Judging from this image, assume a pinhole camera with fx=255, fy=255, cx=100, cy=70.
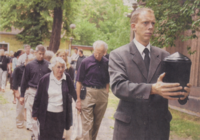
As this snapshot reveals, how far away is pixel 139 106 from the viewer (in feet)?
6.39

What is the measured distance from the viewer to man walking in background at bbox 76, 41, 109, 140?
4.71 m

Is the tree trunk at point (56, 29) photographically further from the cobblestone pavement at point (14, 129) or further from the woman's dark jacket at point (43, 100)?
the woman's dark jacket at point (43, 100)

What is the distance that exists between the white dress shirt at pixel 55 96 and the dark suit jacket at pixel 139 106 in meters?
2.44

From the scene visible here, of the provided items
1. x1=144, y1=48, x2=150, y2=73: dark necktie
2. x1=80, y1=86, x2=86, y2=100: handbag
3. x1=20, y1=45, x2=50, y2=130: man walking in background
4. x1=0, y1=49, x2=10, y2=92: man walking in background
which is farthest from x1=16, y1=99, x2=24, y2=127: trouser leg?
x1=0, y1=49, x2=10, y2=92: man walking in background

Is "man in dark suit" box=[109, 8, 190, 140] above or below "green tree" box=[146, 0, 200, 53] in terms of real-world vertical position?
below

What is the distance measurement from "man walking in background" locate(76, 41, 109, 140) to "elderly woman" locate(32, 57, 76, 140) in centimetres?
41

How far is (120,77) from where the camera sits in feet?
5.88

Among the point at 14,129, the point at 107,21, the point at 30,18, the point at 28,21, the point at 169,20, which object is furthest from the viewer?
the point at 107,21

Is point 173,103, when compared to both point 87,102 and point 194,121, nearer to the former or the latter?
point 194,121

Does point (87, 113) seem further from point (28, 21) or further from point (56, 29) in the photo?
point (28, 21)

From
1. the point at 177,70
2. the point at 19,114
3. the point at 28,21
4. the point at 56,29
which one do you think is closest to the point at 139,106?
the point at 177,70

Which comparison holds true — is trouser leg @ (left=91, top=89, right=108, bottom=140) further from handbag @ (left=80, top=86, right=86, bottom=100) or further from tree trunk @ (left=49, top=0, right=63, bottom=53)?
tree trunk @ (left=49, top=0, right=63, bottom=53)

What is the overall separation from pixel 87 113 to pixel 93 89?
455 millimetres

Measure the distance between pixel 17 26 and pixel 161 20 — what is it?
65.4ft
